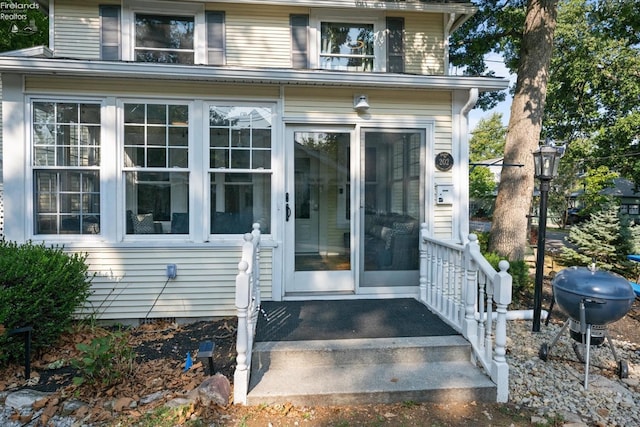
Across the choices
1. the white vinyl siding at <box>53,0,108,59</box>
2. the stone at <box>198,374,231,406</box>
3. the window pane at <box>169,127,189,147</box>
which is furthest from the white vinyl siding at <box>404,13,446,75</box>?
the stone at <box>198,374,231,406</box>

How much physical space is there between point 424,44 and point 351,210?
2.84 metres

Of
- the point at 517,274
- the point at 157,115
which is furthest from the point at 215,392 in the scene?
the point at 517,274

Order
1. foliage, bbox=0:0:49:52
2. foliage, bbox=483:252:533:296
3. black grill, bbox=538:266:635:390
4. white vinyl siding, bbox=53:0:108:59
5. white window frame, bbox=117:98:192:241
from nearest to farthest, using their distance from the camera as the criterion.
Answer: black grill, bbox=538:266:635:390 → white window frame, bbox=117:98:192:241 → white vinyl siding, bbox=53:0:108:59 → foliage, bbox=483:252:533:296 → foliage, bbox=0:0:49:52

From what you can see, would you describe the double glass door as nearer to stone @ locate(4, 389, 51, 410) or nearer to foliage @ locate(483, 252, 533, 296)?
foliage @ locate(483, 252, 533, 296)

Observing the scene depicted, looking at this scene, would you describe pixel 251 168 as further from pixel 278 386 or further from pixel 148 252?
pixel 278 386

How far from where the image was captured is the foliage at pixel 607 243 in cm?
780

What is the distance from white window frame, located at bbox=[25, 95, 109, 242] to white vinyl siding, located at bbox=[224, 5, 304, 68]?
194cm

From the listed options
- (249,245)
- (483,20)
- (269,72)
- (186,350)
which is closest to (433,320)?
(249,245)

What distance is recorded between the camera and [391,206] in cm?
455

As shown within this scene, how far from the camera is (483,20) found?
8.27 meters

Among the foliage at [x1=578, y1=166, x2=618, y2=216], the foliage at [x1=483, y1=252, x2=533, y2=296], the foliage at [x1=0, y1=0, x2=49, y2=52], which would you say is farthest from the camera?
the foliage at [x1=578, y1=166, x2=618, y2=216]

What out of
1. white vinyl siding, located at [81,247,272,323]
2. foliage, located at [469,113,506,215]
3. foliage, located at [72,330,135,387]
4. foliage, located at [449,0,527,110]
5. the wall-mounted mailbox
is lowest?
foliage, located at [72,330,135,387]

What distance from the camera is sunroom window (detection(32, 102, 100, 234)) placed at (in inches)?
162

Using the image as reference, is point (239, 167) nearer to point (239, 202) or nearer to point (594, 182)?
point (239, 202)
